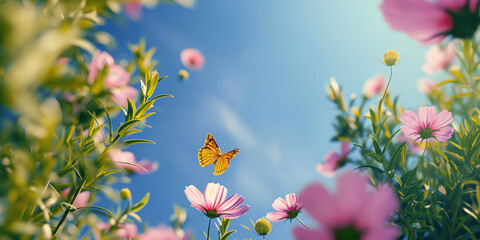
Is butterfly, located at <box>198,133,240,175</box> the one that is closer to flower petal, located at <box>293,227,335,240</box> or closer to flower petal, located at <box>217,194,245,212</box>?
flower petal, located at <box>217,194,245,212</box>

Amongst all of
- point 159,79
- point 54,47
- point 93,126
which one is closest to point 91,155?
point 93,126

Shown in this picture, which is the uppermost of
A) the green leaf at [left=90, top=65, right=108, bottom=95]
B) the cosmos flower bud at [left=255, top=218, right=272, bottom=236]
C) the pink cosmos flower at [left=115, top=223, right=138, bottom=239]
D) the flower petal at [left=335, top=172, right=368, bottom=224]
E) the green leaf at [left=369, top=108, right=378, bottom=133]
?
the green leaf at [left=369, top=108, right=378, bottom=133]

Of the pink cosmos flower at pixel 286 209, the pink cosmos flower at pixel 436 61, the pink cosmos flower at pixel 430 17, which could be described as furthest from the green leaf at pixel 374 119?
the pink cosmos flower at pixel 436 61

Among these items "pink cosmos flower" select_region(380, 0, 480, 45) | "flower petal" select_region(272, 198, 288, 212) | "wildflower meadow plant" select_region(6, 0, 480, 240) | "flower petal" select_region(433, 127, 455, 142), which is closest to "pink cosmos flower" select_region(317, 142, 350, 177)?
"wildflower meadow plant" select_region(6, 0, 480, 240)

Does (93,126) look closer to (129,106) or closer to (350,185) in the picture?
(129,106)

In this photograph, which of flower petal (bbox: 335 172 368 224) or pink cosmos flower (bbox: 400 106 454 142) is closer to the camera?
flower petal (bbox: 335 172 368 224)

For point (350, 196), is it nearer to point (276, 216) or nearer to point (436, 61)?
point (276, 216)

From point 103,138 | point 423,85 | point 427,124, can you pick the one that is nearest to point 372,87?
point 423,85
